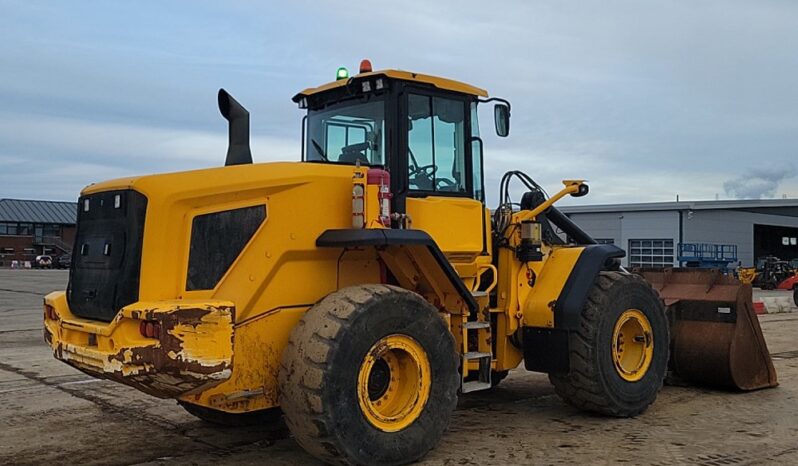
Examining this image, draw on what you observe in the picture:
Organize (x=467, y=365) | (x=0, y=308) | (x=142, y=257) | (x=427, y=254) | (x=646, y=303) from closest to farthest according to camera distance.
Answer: (x=142, y=257), (x=427, y=254), (x=467, y=365), (x=646, y=303), (x=0, y=308)

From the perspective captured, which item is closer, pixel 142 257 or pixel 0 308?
pixel 142 257

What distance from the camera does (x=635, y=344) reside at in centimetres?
714

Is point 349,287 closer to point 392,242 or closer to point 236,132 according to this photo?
point 392,242

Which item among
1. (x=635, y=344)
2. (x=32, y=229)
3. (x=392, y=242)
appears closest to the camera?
(x=392, y=242)

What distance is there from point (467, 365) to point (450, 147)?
1708 mm

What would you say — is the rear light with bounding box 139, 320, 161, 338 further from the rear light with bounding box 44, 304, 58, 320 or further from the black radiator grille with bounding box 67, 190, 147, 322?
the rear light with bounding box 44, 304, 58, 320

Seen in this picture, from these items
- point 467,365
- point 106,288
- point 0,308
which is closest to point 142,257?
point 106,288

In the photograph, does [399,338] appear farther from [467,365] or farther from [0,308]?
[0,308]

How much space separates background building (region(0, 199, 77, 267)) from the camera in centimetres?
7099

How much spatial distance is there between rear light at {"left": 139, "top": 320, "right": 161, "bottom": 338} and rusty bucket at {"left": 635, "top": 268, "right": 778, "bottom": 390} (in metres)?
5.73

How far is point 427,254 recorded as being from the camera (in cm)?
561

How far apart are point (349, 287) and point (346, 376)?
0.66m

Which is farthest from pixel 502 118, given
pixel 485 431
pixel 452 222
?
pixel 485 431

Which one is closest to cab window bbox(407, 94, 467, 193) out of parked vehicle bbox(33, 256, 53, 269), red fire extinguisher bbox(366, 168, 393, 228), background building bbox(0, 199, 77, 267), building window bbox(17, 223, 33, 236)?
red fire extinguisher bbox(366, 168, 393, 228)
